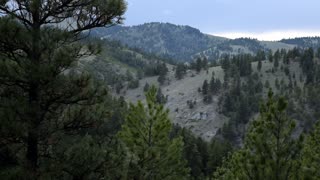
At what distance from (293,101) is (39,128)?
160260 mm

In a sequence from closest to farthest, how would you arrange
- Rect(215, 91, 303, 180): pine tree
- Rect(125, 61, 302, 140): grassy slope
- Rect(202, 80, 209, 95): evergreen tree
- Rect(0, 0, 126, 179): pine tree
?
Rect(0, 0, 126, 179): pine tree
Rect(215, 91, 303, 180): pine tree
Rect(125, 61, 302, 140): grassy slope
Rect(202, 80, 209, 95): evergreen tree

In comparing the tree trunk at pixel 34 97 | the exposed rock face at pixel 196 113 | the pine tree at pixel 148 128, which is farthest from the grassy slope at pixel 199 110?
the tree trunk at pixel 34 97

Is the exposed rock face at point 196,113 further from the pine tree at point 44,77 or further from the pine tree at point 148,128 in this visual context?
the pine tree at point 44,77

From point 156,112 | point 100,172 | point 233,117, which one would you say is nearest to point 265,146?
point 100,172

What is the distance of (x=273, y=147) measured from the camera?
1341cm

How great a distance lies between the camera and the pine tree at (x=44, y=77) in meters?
11.0

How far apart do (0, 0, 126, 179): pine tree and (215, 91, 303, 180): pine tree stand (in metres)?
5.00

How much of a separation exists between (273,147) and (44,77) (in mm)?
7378

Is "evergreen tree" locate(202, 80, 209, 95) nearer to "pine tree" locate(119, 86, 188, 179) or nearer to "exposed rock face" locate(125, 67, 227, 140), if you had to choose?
"exposed rock face" locate(125, 67, 227, 140)

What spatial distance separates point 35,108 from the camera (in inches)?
441

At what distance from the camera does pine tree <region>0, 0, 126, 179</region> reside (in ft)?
36.1

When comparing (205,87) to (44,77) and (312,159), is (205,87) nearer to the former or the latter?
(312,159)

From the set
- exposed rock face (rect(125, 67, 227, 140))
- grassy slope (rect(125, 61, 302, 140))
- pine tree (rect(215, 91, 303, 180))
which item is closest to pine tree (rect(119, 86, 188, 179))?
pine tree (rect(215, 91, 303, 180))

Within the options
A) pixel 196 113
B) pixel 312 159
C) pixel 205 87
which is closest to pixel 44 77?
pixel 312 159
